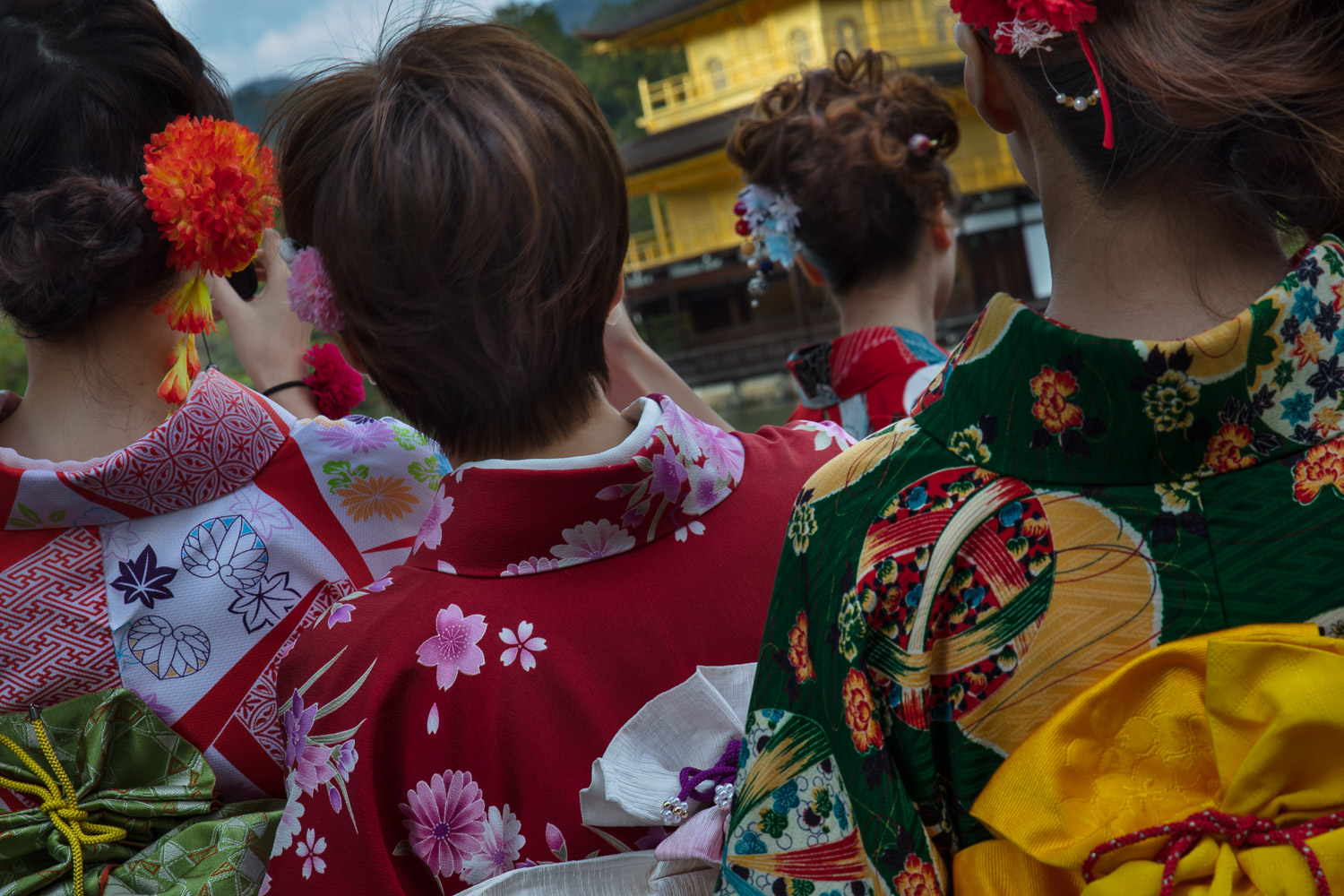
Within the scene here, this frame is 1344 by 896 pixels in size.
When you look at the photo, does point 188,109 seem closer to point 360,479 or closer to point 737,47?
point 360,479

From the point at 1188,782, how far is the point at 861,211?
70.3 inches

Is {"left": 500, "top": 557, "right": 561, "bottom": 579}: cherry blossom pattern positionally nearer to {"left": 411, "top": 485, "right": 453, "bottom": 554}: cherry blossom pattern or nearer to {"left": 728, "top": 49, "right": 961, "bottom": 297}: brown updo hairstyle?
{"left": 411, "top": 485, "right": 453, "bottom": 554}: cherry blossom pattern

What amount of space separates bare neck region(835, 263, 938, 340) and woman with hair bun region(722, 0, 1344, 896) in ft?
4.85

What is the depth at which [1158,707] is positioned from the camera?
0.83m

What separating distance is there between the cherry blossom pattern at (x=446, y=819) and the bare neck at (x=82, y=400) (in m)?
0.71

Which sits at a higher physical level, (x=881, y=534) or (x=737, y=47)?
(x=881, y=534)

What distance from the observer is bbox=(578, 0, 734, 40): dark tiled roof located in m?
14.7

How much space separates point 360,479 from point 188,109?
0.62m

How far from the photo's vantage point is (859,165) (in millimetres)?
2445

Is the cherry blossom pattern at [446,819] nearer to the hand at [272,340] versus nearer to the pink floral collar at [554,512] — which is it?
the pink floral collar at [554,512]

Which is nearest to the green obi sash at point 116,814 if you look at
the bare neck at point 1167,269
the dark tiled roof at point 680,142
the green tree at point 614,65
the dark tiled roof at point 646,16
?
the bare neck at point 1167,269

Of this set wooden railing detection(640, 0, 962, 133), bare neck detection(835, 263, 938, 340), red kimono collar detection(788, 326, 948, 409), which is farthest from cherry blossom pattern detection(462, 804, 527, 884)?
wooden railing detection(640, 0, 962, 133)

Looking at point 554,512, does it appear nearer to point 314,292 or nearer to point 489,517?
point 489,517

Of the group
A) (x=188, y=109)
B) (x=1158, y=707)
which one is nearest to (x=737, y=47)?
(x=188, y=109)
